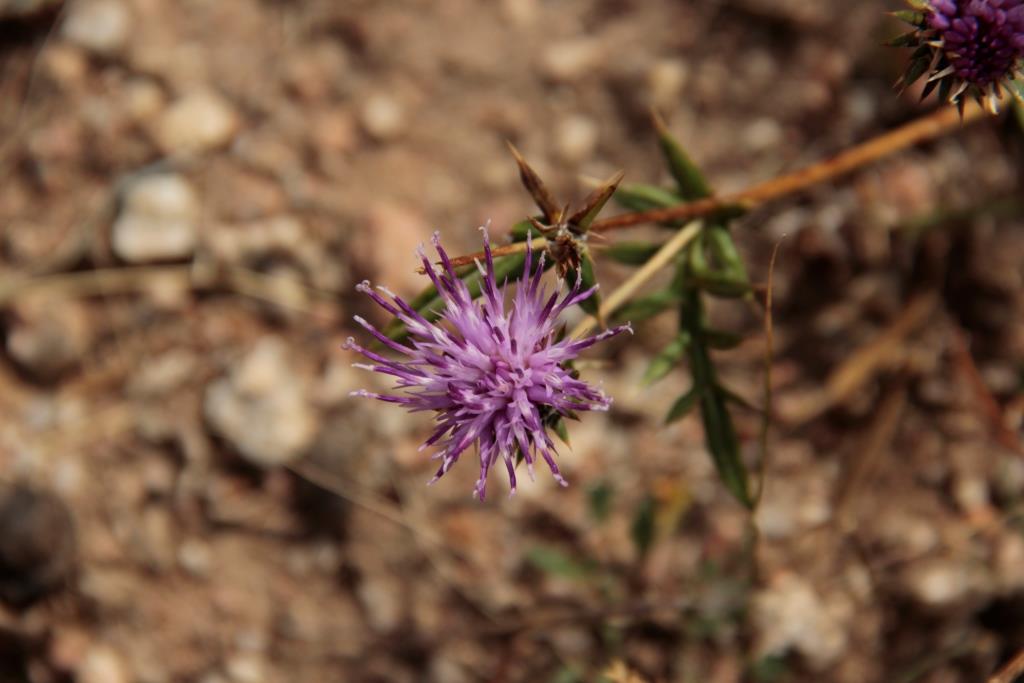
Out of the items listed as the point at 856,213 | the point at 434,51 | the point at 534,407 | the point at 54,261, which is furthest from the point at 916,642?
the point at 54,261

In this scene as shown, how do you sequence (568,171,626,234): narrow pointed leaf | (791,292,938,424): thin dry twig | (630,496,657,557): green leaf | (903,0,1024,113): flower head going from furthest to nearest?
(791,292,938,424): thin dry twig
(630,496,657,557): green leaf
(903,0,1024,113): flower head
(568,171,626,234): narrow pointed leaf

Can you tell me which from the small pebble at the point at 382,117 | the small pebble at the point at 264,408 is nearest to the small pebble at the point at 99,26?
the small pebble at the point at 382,117

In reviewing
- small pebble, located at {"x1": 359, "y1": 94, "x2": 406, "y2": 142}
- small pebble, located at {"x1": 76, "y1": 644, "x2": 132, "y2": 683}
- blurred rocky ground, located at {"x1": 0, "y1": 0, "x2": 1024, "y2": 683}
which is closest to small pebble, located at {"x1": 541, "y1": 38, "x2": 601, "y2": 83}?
blurred rocky ground, located at {"x1": 0, "y1": 0, "x2": 1024, "y2": 683}

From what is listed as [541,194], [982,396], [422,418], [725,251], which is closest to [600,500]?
[422,418]

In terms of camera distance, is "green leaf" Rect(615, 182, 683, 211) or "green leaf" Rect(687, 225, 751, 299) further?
"green leaf" Rect(615, 182, 683, 211)

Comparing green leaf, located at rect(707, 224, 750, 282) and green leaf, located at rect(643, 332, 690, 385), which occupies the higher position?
green leaf, located at rect(707, 224, 750, 282)

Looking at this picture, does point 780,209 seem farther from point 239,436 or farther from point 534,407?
point 239,436

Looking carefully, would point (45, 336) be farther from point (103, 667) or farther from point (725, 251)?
point (725, 251)

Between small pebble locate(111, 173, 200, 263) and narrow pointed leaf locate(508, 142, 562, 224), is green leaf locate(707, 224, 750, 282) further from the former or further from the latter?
small pebble locate(111, 173, 200, 263)
